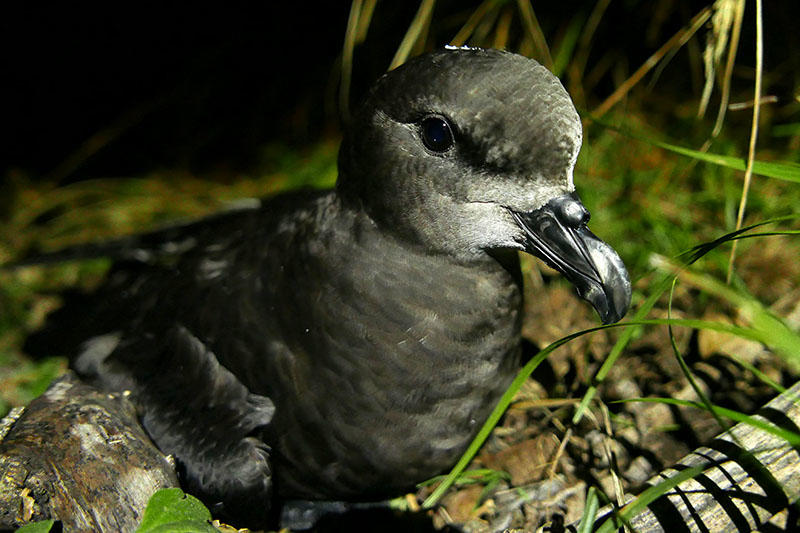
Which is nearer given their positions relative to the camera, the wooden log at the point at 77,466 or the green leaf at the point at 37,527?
the green leaf at the point at 37,527

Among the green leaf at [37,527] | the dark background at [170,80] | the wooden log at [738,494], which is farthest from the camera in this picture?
the dark background at [170,80]

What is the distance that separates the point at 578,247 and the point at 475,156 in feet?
1.15

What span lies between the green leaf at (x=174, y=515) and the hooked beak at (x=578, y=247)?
3.51ft

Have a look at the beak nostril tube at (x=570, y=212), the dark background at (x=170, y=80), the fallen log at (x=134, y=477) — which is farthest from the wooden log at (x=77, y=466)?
the dark background at (x=170, y=80)

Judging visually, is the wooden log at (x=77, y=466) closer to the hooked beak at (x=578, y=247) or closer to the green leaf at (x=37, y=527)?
the green leaf at (x=37, y=527)

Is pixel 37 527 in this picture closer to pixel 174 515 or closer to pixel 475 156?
pixel 174 515

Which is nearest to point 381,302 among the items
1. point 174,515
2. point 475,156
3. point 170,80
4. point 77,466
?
point 475,156

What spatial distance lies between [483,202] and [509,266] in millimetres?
343

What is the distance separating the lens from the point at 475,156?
1.92 metres

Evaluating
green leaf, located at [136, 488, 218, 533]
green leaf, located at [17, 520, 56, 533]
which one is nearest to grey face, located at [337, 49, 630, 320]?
green leaf, located at [136, 488, 218, 533]

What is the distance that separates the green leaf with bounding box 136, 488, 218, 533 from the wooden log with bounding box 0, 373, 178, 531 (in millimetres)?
206

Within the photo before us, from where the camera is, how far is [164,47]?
4891 mm

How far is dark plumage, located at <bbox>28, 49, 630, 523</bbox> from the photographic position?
1.91m

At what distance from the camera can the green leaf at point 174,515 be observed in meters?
1.71
